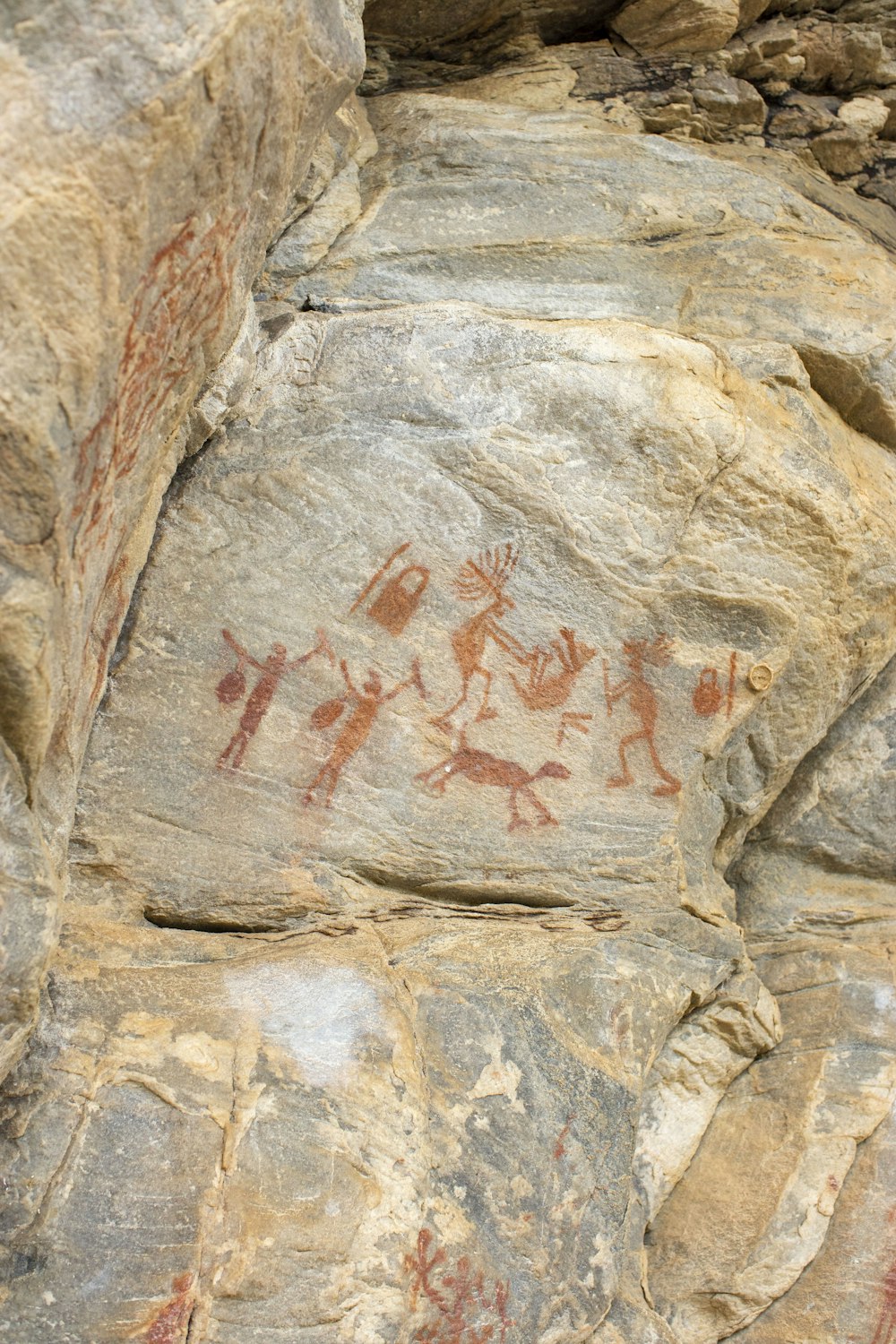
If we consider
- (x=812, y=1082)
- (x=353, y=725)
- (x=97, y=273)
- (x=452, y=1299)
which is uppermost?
(x=97, y=273)

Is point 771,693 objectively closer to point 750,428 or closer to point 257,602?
point 750,428

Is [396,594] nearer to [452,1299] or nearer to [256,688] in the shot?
[256,688]

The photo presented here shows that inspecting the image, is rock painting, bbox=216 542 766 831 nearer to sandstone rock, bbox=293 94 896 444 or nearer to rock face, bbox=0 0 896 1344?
rock face, bbox=0 0 896 1344

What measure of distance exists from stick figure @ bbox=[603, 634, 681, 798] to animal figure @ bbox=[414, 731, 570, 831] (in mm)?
220

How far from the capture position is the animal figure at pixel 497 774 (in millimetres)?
4148

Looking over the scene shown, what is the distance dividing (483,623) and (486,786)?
1.82 ft

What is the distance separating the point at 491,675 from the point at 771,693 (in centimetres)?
110

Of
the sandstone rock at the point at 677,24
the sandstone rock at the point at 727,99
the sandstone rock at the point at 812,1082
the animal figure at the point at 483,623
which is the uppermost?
the sandstone rock at the point at 677,24

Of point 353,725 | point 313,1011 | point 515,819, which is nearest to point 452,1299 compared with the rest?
point 313,1011

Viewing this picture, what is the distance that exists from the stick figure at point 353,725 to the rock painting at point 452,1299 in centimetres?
139

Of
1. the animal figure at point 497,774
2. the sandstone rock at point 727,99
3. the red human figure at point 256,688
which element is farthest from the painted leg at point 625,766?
the sandstone rock at point 727,99

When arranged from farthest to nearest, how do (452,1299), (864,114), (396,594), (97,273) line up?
(864,114)
(396,594)
(452,1299)
(97,273)

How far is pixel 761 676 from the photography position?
434 centimetres

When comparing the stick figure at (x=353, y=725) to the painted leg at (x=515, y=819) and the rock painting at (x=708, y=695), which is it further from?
the rock painting at (x=708, y=695)
